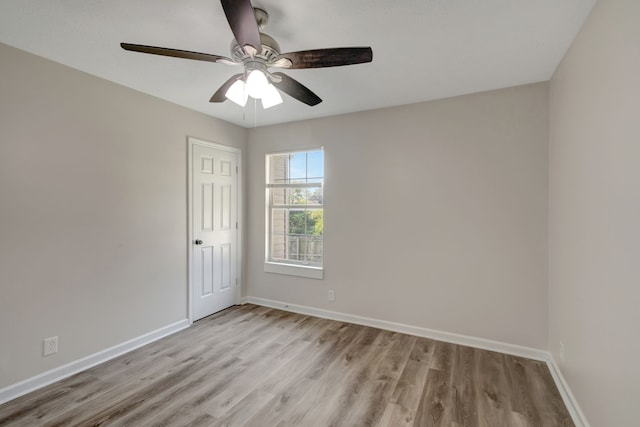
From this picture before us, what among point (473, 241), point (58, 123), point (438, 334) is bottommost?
point (438, 334)

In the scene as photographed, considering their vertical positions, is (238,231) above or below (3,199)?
below

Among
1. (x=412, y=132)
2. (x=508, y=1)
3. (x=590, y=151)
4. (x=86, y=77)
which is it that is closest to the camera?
(x=508, y=1)

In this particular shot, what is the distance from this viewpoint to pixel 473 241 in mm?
2873

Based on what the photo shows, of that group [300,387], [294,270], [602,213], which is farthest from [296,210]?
[602,213]

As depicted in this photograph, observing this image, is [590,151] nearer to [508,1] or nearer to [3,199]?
[508,1]

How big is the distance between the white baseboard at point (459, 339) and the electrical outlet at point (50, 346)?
2.11m

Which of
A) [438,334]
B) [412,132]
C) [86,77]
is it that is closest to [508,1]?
[412,132]

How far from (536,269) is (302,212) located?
263 cm

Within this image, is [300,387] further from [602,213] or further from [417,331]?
[602,213]

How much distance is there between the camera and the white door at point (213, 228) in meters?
3.47

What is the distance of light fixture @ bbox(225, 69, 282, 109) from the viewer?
5.72ft

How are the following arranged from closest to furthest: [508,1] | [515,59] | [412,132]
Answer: [508,1] → [515,59] → [412,132]

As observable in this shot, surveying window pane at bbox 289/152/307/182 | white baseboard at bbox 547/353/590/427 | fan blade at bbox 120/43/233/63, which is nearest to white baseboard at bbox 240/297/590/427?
white baseboard at bbox 547/353/590/427

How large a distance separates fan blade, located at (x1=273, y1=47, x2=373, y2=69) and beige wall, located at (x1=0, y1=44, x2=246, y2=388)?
194 cm
